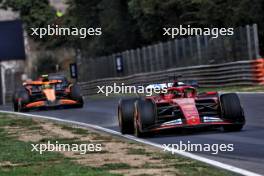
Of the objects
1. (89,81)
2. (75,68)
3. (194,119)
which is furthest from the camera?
(75,68)

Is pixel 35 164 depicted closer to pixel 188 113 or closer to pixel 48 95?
pixel 188 113

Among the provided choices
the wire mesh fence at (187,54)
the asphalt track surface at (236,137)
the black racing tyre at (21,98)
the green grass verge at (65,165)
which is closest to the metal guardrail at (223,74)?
the wire mesh fence at (187,54)

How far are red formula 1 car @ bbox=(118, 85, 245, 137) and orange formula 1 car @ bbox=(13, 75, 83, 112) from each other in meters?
12.6

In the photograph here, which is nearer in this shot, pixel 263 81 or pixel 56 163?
pixel 56 163

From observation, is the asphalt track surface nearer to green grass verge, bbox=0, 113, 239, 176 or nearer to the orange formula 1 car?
green grass verge, bbox=0, 113, 239, 176

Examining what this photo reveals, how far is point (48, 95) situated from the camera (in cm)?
2689

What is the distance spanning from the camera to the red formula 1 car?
1398cm

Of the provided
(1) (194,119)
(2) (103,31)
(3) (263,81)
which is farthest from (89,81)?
(1) (194,119)

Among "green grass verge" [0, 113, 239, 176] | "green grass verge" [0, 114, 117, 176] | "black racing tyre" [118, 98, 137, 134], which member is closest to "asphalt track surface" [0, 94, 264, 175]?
"green grass verge" [0, 113, 239, 176]

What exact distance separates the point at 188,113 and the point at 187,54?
23420 mm

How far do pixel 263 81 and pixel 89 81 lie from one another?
2034 cm

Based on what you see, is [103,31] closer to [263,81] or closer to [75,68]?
[75,68]

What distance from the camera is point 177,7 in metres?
53.2

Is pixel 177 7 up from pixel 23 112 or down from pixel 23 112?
up
